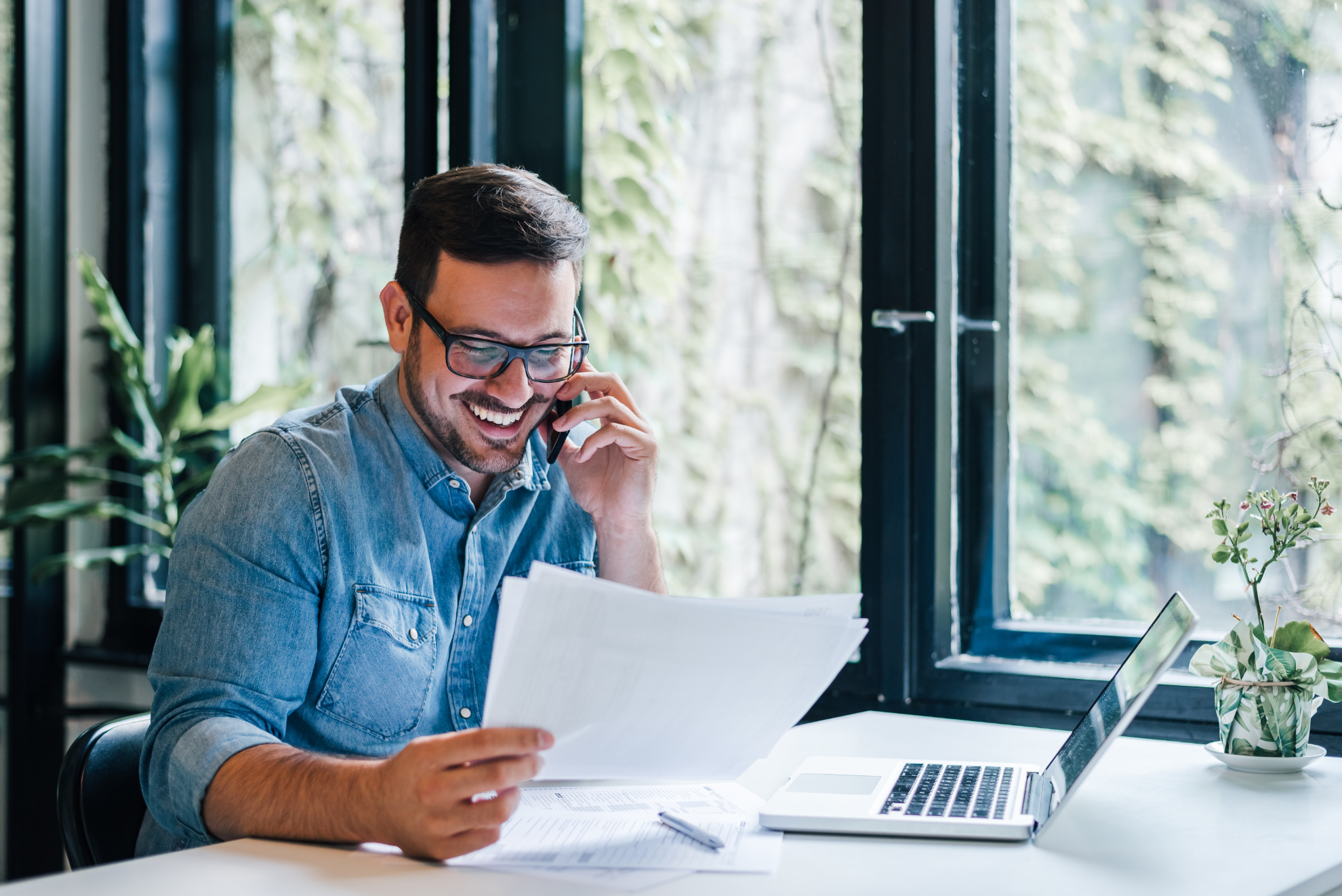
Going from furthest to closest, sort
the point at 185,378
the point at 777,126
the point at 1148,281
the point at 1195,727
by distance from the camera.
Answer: the point at 185,378 < the point at 777,126 < the point at 1148,281 < the point at 1195,727

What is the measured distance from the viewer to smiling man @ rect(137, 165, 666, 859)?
1140 mm

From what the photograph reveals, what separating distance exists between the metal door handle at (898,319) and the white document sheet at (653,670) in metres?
0.88

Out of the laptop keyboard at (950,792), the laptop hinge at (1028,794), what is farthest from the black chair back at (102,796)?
the laptop hinge at (1028,794)

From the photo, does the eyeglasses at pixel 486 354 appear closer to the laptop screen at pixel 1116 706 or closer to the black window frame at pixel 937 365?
the black window frame at pixel 937 365

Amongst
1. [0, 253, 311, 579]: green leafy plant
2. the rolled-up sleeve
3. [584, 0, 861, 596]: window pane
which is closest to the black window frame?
[584, 0, 861, 596]: window pane

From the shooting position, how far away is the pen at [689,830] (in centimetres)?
102

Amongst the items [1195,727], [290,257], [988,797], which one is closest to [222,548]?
[988,797]

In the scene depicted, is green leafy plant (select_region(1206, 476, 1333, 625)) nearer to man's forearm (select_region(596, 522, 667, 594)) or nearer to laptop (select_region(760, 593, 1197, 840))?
laptop (select_region(760, 593, 1197, 840))

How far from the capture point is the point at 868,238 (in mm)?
1895

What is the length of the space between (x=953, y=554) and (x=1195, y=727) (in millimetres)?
436

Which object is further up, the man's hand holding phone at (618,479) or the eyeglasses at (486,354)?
the eyeglasses at (486,354)

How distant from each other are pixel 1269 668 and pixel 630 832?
0.76m

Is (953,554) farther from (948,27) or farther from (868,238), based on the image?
A: (948,27)

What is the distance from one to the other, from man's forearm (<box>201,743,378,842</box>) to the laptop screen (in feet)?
2.00
